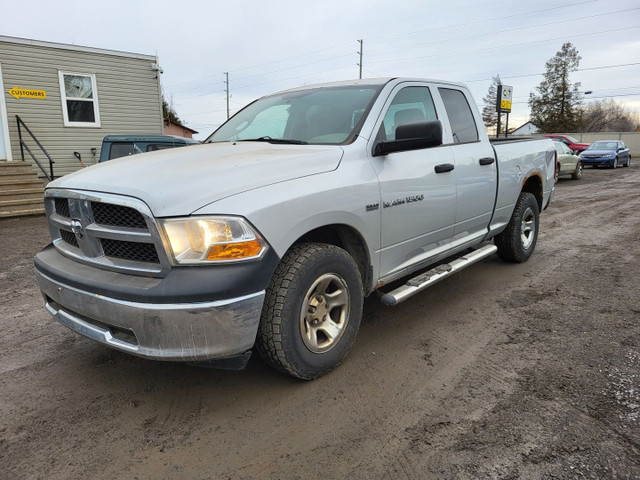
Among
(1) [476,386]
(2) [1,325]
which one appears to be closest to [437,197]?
(1) [476,386]

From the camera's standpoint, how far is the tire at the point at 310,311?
260 cm

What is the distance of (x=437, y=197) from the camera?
376 cm

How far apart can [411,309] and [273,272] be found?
2.14 m

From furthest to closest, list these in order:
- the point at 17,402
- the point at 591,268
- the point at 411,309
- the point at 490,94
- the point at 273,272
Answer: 1. the point at 490,94
2. the point at 591,268
3. the point at 411,309
4. the point at 17,402
5. the point at 273,272

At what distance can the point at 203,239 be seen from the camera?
7.67 ft

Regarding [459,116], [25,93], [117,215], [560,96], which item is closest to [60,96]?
[25,93]

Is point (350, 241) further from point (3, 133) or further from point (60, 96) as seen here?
point (60, 96)

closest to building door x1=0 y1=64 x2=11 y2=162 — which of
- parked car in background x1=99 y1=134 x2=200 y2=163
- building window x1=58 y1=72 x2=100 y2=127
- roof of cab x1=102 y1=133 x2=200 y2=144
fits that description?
building window x1=58 y1=72 x2=100 y2=127

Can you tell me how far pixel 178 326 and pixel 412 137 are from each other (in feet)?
6.53

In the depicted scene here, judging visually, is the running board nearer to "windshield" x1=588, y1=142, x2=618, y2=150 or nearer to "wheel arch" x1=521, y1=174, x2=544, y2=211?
"wheel arch" x1=521, y1=174, x2=544, y2=211

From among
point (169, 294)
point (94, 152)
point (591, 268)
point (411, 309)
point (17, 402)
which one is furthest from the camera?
point (94, 152)

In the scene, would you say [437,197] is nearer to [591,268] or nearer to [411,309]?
[411,309]

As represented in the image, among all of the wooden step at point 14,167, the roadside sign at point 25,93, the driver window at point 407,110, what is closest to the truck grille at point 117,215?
the driver window at point 407,110

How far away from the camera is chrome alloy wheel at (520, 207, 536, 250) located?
18.6 ft
